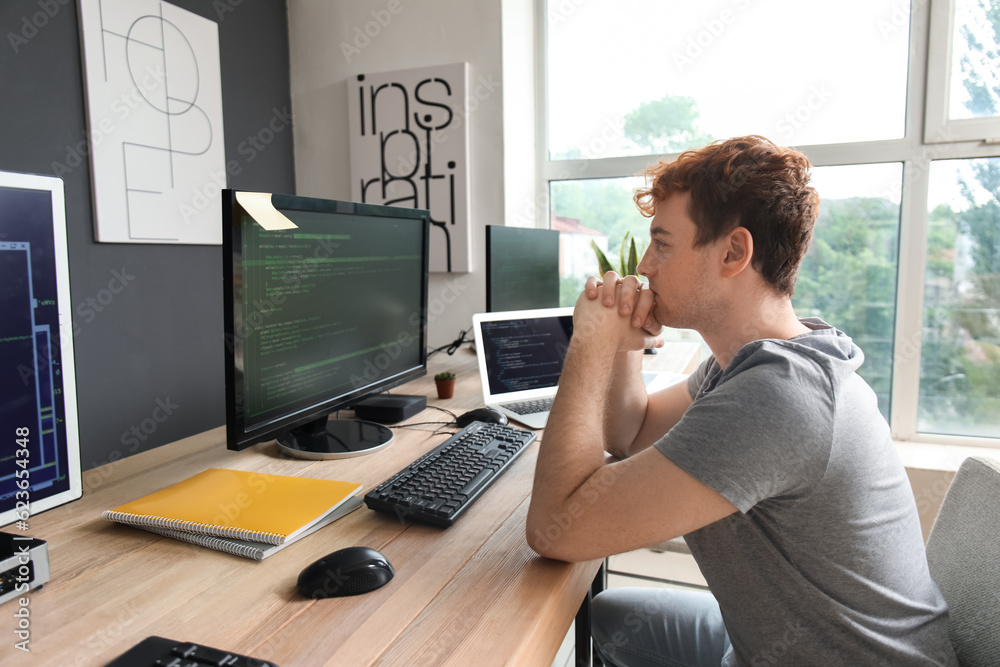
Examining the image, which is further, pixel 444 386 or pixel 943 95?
pixel 943 95

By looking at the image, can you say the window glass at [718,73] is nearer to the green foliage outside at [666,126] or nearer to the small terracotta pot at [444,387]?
the green foliage outside at [666,126]

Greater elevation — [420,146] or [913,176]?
[420,146]

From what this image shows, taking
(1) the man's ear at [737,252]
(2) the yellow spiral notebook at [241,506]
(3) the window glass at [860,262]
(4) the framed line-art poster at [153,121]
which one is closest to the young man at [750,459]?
(1) the man's ear at [737,252]

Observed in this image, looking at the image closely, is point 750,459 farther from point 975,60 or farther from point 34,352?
point 975,60

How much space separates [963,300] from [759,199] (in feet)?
6.62

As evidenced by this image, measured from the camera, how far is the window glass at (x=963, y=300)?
2408mm

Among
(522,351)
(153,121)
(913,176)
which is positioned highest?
(153,121)

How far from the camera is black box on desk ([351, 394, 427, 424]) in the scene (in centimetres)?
151

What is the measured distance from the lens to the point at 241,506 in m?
0.96

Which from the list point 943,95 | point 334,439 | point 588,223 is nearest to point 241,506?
point 334,439

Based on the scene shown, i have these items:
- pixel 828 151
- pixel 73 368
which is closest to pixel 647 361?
pixel 828 151

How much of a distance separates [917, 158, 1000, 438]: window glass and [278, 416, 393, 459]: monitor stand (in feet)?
7.42

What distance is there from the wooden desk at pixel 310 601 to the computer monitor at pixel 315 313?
9.6 inches

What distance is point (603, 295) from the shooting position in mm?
1152
